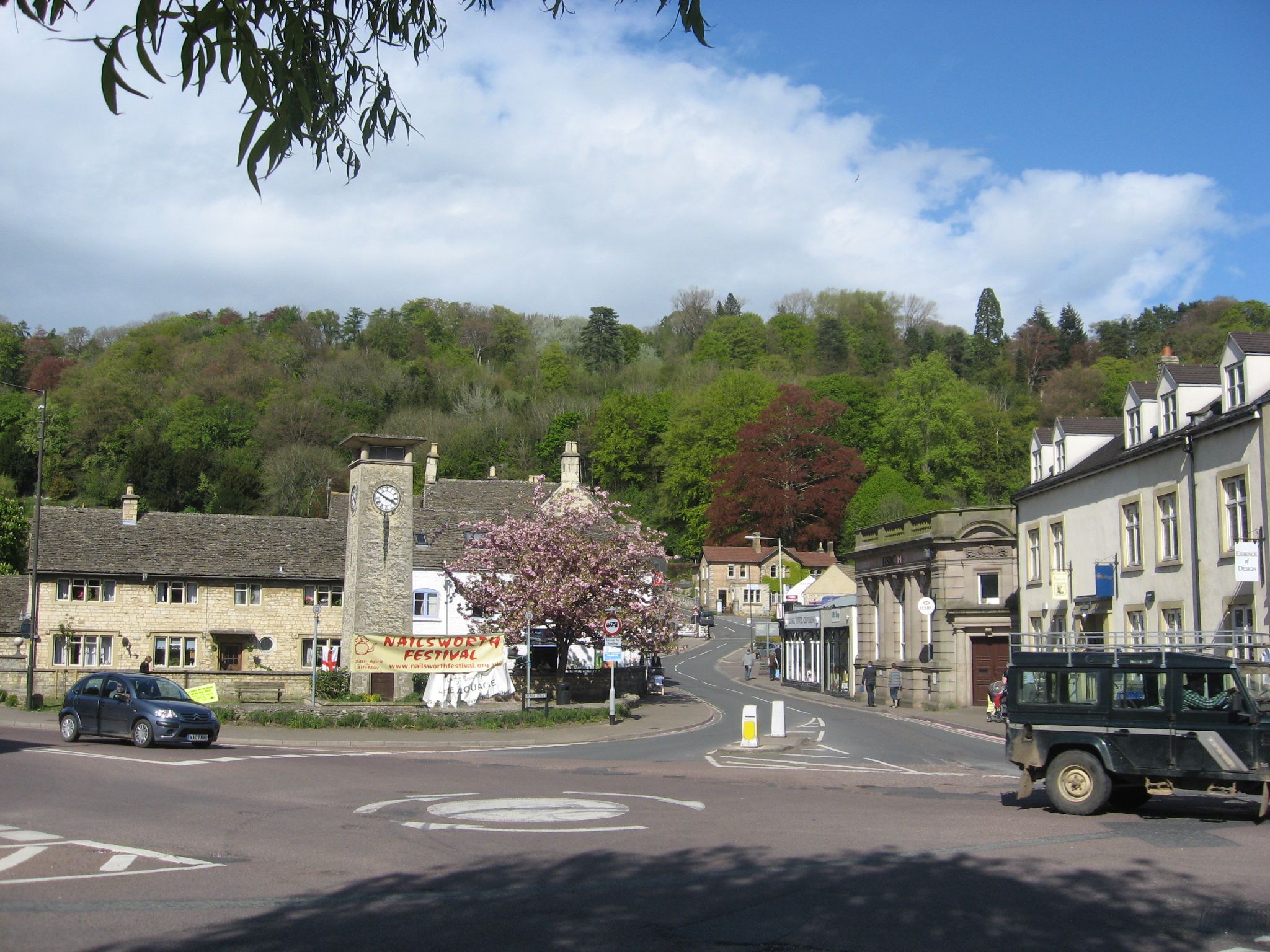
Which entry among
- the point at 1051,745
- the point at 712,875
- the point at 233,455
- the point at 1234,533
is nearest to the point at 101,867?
the point at 712,875

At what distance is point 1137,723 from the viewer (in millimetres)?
13953

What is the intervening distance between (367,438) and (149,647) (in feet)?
46.4

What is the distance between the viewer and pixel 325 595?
51.4m

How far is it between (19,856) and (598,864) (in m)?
5.22

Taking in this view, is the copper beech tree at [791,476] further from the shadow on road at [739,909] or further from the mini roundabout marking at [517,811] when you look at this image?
the shadow on road at [739,909]

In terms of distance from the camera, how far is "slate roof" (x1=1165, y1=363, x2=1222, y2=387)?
30469mm

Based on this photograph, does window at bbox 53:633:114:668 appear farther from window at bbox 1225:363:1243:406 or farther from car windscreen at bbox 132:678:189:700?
window at bbox 1225:363:1243:406

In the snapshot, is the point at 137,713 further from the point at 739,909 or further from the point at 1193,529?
the point at 1193,529

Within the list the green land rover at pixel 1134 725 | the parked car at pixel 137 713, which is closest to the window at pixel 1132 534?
the green land rover at pixel 1134 725

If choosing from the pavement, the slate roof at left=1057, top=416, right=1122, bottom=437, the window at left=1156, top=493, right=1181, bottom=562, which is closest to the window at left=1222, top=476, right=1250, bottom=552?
the window at left=1156, top=493, right=1181, bottom=562

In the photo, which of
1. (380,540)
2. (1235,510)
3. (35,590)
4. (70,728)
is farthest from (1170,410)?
(35,590)

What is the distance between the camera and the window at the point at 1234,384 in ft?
90.8

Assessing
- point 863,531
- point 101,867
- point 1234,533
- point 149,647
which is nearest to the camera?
point 101,867

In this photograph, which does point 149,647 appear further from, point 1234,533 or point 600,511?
point 1234,533
